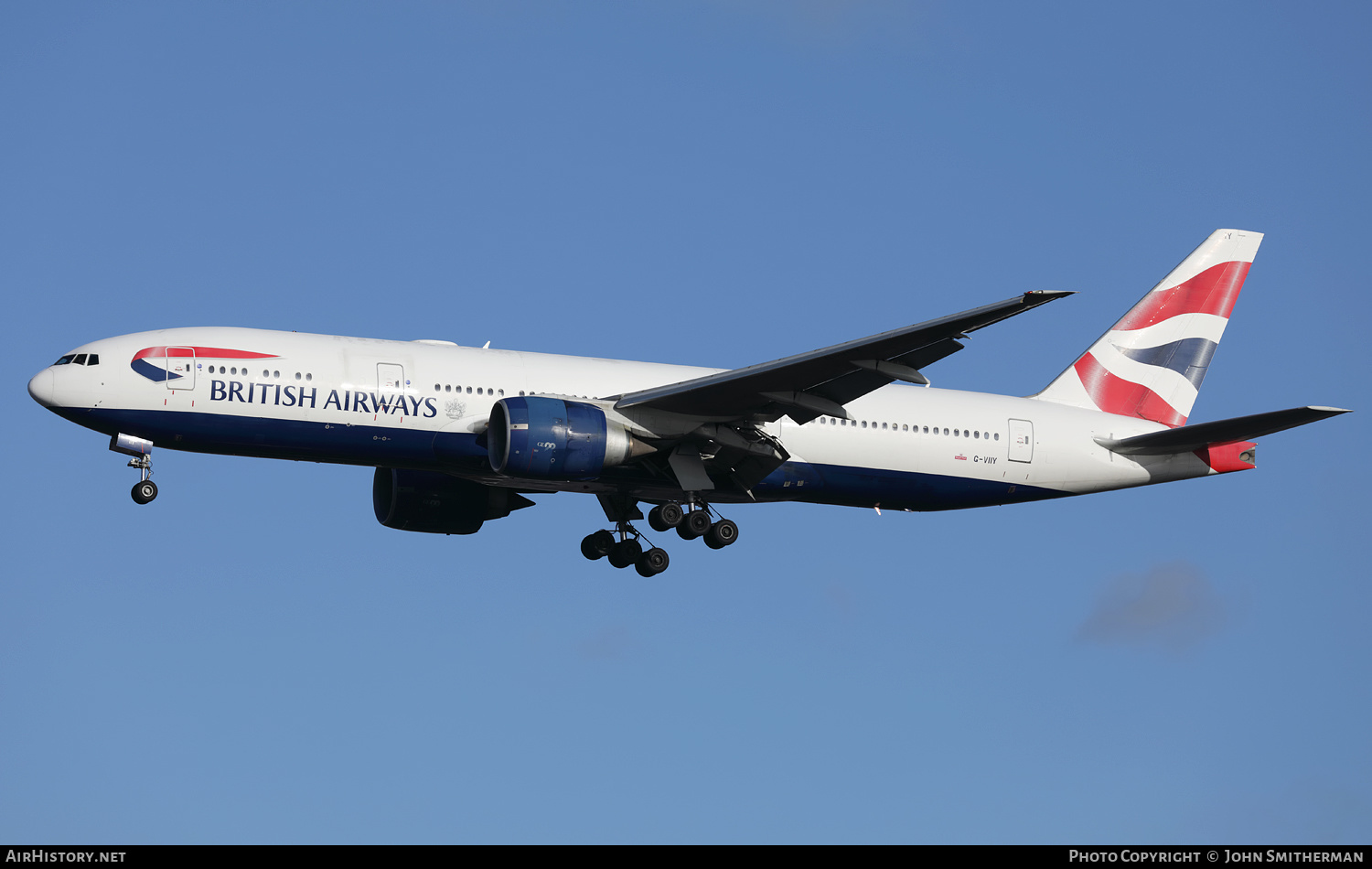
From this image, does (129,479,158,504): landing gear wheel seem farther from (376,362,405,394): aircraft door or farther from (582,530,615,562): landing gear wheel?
(582,530,615,562): landing gear wheel

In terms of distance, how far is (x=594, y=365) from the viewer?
3719 cm

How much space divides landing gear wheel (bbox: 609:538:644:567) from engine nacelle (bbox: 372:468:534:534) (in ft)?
11.4

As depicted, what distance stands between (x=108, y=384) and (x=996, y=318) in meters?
18.8

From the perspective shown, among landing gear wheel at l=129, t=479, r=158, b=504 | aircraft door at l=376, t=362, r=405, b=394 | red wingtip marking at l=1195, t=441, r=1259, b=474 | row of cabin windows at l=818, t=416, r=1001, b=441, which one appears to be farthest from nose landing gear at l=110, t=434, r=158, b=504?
red wingtip marking at l=1195, t=441, r=1259, b=474

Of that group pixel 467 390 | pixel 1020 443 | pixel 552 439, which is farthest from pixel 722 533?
pixel 1020 443

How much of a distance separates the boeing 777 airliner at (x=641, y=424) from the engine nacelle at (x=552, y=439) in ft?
0.15

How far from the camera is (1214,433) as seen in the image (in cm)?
3769

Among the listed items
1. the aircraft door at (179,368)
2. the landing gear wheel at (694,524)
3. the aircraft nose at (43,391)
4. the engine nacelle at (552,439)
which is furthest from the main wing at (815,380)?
the aircraft nose at (43,391)

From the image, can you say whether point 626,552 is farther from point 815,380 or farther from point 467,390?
point 815,380

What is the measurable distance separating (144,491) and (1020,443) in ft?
70.1

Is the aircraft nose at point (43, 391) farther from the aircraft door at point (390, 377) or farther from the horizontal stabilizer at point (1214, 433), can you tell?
the horizontal stabilizer at point (1214, 433)

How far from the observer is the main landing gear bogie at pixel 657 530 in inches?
1475

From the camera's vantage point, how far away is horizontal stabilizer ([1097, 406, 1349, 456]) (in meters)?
33.3
